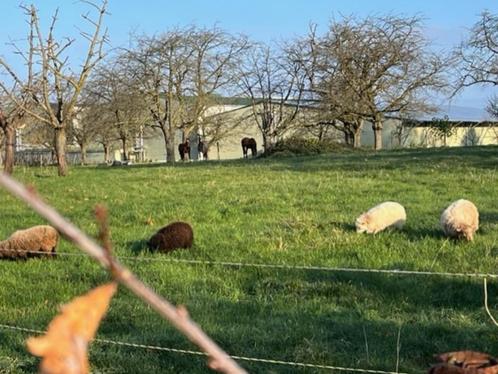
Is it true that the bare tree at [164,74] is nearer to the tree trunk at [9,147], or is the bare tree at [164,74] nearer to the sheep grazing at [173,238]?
the tree trunk at [9,147]

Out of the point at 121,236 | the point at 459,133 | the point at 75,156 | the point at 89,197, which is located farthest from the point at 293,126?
the point at 121,236

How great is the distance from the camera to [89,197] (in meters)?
15.4

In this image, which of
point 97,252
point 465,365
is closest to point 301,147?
point 465,365

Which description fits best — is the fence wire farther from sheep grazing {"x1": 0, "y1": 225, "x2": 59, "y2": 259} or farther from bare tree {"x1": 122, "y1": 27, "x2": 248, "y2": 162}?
bare tree {"x1": 122, "y1": 27, "x2": 248, "y2": 162}

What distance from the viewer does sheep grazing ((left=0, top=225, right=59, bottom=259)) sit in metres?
8.68

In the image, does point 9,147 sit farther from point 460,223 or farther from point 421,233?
point 460,223

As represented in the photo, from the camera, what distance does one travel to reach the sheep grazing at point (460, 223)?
8492mm

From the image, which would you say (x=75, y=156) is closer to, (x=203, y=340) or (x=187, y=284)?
(x=187, y=284)

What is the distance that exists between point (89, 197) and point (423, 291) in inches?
400

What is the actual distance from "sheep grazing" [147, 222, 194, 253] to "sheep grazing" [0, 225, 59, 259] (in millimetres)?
1188

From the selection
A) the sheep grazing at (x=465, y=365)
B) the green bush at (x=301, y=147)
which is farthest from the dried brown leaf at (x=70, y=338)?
the green bush at (x=301, y=147)

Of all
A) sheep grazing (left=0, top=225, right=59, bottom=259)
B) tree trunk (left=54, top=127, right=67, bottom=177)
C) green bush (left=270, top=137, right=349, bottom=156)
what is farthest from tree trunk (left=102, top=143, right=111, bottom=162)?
sheep grazing (left=0, top=225, right=59, bottom=259)

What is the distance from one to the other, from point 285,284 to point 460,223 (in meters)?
2.65

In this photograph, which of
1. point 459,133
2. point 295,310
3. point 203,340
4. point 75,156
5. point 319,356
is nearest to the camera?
point 203,340
